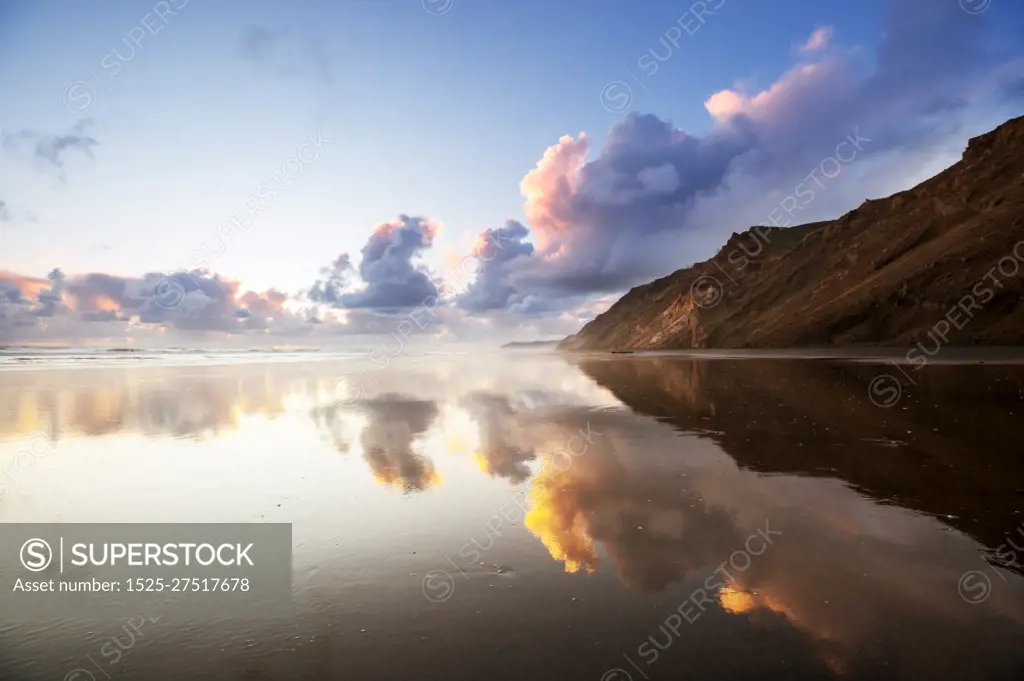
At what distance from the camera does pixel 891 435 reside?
15.9 metres

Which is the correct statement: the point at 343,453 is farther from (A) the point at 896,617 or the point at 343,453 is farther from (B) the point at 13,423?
(B) the point at 13,423

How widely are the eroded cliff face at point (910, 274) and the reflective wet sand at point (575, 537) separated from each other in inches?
3281

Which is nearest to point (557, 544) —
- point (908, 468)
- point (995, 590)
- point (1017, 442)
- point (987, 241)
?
point (995, 590)

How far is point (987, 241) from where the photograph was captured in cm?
8450

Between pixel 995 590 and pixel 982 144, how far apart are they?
149955 millimetres
